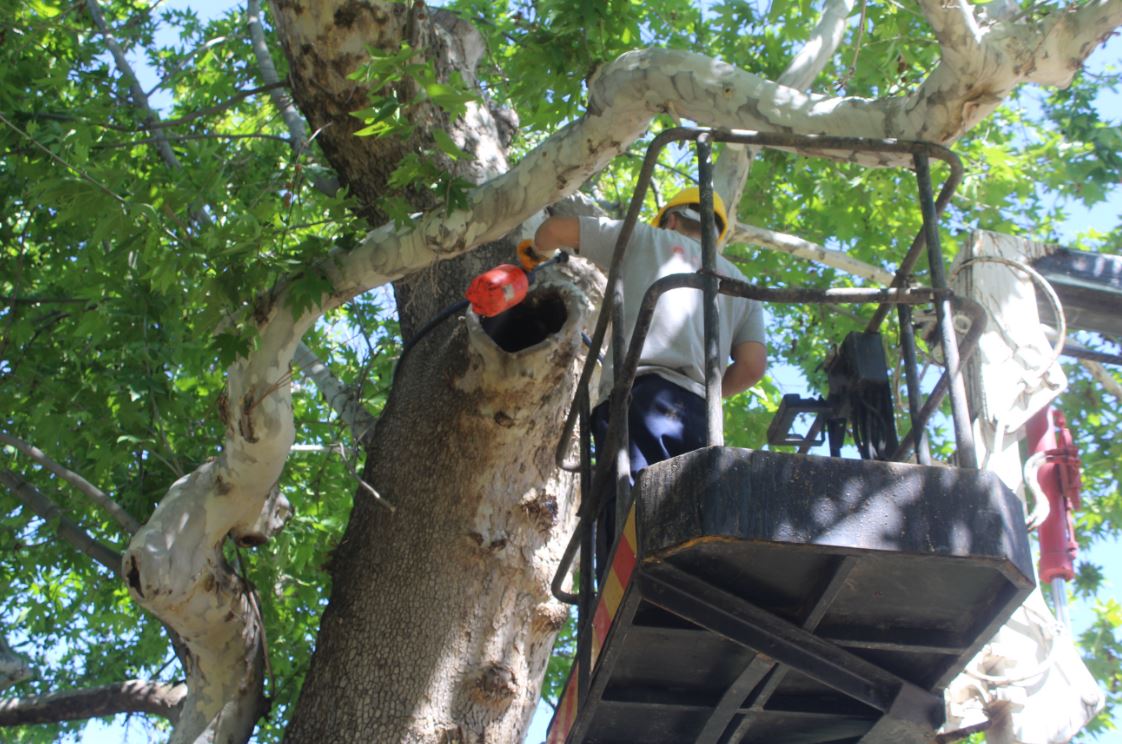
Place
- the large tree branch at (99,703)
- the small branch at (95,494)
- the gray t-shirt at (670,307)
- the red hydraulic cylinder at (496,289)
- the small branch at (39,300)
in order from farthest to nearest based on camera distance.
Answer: the small branch at (39,300) → the large tree branch at (99,703) → the small branch at (95,494) → the red hydraulic cylinder at (496,289) → the gray t-shirt at (670,307)

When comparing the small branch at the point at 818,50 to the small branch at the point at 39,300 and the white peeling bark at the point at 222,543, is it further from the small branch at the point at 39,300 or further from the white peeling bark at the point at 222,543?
the small branch at the point at 39,300

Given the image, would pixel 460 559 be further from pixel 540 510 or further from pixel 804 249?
pixel 804 249

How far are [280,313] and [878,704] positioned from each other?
2.50 metres

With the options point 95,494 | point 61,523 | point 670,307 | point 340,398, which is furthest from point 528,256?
point 61,523

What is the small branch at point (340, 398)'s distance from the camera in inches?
225

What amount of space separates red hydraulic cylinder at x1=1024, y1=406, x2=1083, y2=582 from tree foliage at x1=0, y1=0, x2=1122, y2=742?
5.58 feet

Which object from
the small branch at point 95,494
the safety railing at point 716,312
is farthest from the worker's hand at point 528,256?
the small branch at point 95,494

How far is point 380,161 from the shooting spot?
553cm

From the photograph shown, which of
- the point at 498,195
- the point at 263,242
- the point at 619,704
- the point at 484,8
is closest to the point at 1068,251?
the point at 498,195

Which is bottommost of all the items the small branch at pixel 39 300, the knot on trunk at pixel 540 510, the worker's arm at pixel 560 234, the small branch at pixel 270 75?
the knot on trunk at pixel 540 510

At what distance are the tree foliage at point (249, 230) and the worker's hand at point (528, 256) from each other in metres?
0.38

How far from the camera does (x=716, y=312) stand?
317cm

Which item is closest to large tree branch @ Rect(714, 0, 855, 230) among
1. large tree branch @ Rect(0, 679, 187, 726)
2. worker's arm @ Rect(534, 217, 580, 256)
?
worker's arm @ Rect(534, 217, 580, 256)

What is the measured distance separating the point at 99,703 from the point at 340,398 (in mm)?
1753
